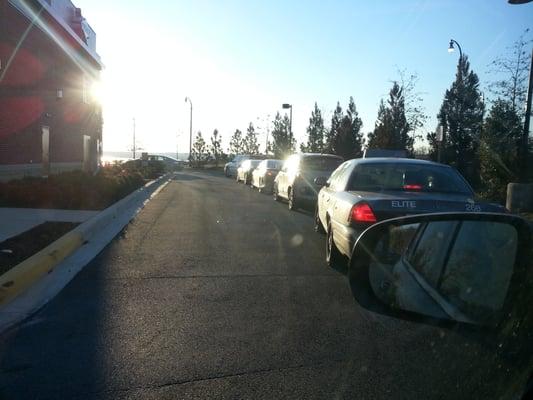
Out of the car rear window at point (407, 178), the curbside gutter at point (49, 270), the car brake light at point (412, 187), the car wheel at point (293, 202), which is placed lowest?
the curbside gutter at point (49, 270)

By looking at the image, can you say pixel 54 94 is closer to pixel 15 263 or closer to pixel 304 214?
pixel 304 214

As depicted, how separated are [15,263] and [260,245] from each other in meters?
3.87

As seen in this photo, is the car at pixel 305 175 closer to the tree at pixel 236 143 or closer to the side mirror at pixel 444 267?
the side mirror at pixel 444 267

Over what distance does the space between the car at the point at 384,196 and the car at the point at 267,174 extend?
1297cm

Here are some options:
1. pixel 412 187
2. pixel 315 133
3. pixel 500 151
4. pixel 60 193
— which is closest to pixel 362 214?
pixel 412 187

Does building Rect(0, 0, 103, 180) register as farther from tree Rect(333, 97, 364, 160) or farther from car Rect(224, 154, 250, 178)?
tree Rect(333, 97, 364, 160)

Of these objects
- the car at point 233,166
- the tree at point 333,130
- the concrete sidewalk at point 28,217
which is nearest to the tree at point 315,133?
the tree at point 333,130

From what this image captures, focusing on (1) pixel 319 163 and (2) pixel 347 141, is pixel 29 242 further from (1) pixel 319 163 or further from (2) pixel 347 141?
(2) pixel 347 141

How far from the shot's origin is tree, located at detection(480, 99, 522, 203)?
17297mm

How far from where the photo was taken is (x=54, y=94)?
23281 millimetres

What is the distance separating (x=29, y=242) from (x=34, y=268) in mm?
1740

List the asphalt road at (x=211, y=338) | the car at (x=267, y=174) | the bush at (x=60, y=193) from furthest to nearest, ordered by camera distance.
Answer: the car at (x=267, y=174) → the bush at (x=60, y=193) → the asphalt road at (x=211, y=338)

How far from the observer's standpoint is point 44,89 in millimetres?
22328

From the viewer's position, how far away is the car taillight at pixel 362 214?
6605 mm
